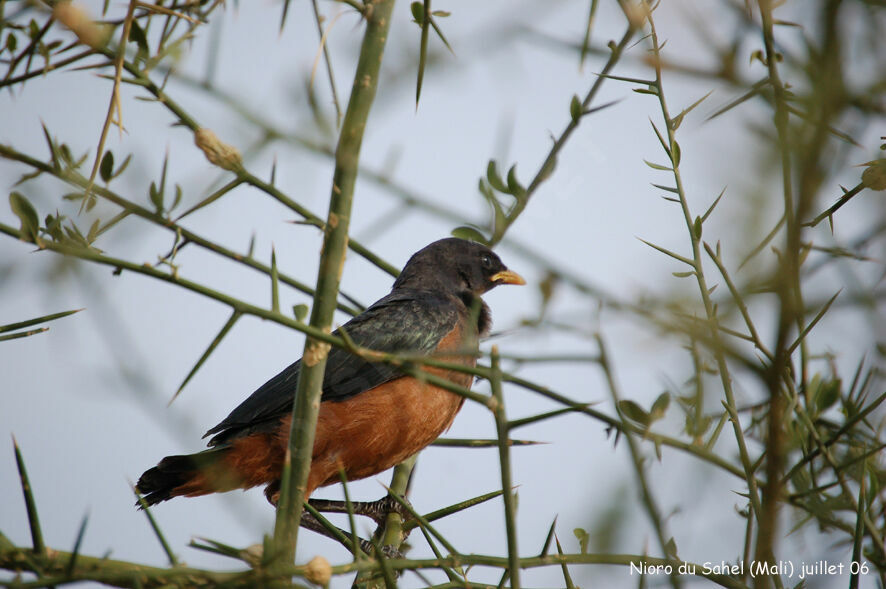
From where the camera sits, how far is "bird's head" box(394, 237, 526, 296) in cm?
602

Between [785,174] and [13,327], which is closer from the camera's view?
[785,174]

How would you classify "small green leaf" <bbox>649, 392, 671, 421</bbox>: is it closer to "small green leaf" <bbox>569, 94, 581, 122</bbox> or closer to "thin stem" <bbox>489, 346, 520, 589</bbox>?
"thin stem" <bbox>489, 346, 520, 589</bbox>

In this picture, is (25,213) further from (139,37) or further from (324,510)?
(324,510)

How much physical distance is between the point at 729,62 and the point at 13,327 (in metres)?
1.79

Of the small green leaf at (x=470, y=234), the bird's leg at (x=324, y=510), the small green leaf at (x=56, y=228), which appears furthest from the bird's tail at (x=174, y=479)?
the small green leaf at (x=56, y=228)

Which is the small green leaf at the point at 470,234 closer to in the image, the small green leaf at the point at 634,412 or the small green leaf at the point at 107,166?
the small green leaf at the point at 107,166

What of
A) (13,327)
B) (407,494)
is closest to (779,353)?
(13,327)

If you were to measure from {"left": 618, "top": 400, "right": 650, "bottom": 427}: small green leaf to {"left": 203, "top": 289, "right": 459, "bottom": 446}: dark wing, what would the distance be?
2.91 meters

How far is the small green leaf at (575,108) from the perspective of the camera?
3348mm

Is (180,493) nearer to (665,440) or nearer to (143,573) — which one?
(143,573)

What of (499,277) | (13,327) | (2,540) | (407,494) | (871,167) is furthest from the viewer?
(499,277)

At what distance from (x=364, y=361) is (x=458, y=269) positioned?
66.3 inches

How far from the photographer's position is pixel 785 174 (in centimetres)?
121

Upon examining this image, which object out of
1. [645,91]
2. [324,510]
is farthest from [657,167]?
[324,510]
